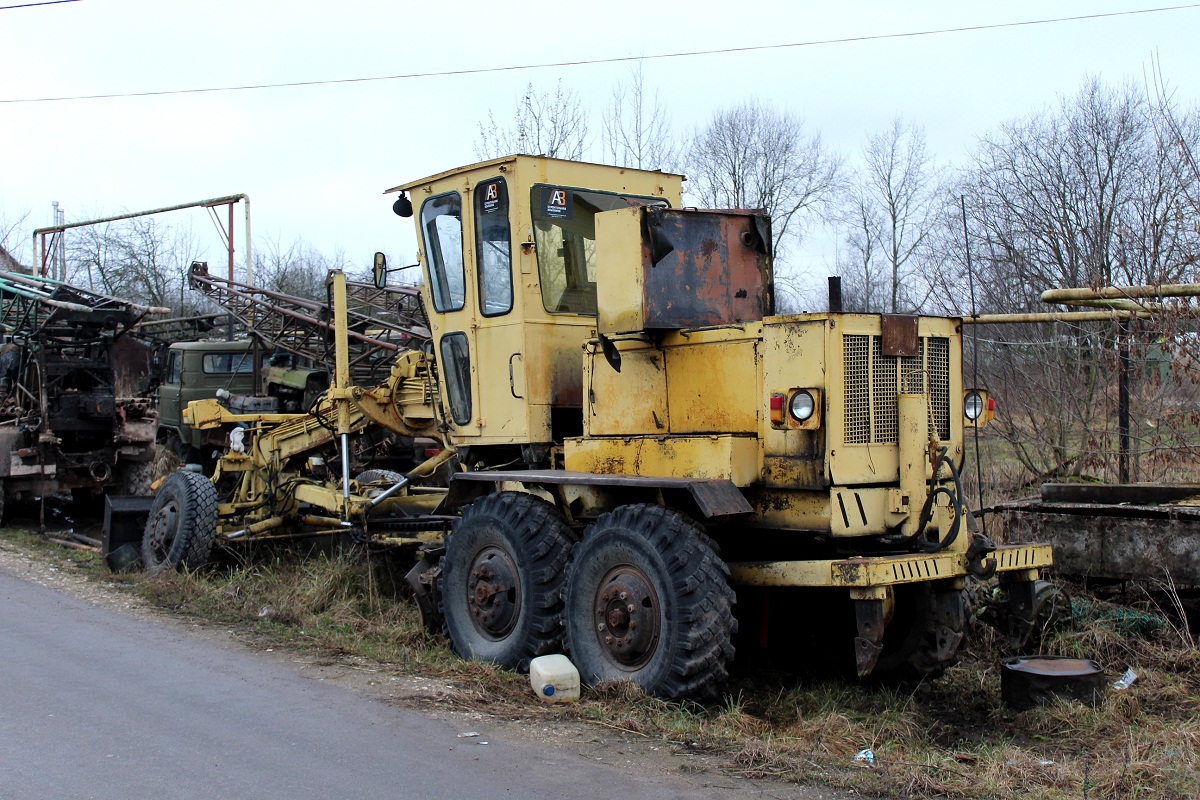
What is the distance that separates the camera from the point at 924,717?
20.9 ft

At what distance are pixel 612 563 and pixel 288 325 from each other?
46.0 feet

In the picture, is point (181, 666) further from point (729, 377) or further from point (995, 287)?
point (995, 287)

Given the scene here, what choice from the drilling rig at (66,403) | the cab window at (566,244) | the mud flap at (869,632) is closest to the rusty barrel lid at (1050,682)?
the mud flap at (869,632)

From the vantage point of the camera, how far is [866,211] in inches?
1087

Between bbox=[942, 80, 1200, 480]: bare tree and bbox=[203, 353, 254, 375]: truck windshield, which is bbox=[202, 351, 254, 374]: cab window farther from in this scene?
bbox=[942, 80, 1200, 480]: bare tree

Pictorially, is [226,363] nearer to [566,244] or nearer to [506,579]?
[566,244]

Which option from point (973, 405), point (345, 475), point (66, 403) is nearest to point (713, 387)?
point (973, 405)

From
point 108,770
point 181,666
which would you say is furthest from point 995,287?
point 108,770

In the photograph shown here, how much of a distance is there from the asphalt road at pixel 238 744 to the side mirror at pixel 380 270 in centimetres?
295

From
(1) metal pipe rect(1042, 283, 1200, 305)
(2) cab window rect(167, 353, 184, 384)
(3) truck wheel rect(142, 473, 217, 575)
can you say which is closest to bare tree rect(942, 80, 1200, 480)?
(1) metal pipe rect(1042, 283, 1200, 305)

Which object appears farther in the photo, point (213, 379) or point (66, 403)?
point (213, 379)

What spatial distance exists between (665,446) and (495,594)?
1.62m

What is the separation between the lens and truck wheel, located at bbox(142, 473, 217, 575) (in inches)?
420

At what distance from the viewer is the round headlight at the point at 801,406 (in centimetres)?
620
